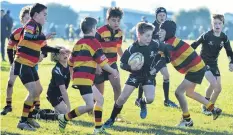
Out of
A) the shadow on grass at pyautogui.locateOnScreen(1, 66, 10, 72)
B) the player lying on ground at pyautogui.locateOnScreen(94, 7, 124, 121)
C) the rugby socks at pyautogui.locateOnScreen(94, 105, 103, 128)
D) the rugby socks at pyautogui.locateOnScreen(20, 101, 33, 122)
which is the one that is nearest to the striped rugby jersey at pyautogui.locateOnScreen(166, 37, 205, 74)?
the player lying on ground at pyautogui.locateOnScreen(94, 7, 124, 121)

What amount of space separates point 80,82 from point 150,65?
1.37 meters

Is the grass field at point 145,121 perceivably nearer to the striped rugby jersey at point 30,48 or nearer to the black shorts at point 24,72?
the black shorts at point 24,72

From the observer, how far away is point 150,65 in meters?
8.49

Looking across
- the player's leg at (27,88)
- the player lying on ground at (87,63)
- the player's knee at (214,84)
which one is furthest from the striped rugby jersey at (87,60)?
the player's knee at (214,84)

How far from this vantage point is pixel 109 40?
366 inches

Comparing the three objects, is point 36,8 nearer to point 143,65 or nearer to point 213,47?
point 143,65

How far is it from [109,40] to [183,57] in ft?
4.70

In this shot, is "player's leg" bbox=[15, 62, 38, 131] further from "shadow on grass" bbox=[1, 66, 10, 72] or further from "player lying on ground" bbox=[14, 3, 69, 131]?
"shadow on grass" bbox=[1, 66, 10, 72]

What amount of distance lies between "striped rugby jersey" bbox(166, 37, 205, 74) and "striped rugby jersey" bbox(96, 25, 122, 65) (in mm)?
1037

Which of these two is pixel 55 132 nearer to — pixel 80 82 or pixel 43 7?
pixel 80 82

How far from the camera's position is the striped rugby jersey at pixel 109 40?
30.3 ft

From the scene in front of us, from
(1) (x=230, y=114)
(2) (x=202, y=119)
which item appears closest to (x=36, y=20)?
(2) (x=202, y=119)

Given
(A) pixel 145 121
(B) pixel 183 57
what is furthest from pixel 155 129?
(B) pixel 183 57

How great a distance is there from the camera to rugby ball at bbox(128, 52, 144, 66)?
8.34m
